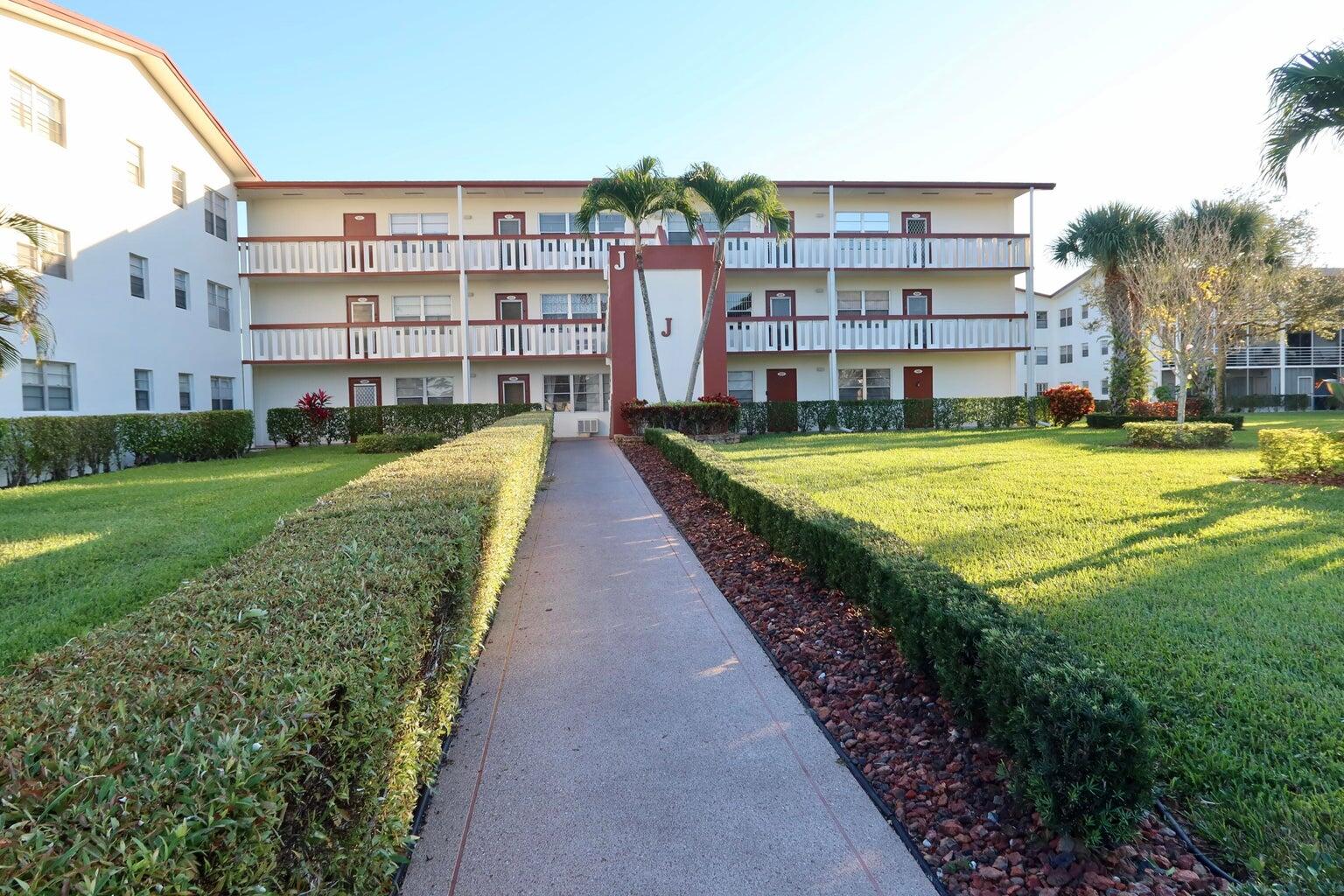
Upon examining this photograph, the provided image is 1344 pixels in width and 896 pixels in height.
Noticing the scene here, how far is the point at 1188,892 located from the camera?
8.11 ft

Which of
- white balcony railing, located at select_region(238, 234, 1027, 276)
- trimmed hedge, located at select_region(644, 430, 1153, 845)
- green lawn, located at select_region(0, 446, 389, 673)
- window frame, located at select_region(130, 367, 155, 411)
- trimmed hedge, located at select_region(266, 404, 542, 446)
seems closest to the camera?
trimmed hedge, located at select_region(644, 430, 1153, 845)

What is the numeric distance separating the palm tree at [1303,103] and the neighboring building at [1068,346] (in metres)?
33.9

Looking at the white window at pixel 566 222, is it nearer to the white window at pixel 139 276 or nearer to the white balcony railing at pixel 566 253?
the white balcony railing at pixel 566 253

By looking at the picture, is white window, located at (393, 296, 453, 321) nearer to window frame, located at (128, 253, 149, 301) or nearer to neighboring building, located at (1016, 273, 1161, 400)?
window frame, located at (128, 253, 149, 301)

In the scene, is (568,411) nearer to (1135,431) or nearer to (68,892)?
(1135,431)

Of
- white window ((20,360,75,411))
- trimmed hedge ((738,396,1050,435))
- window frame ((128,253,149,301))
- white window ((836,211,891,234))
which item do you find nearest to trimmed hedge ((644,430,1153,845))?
white window ((20,360,75,411))

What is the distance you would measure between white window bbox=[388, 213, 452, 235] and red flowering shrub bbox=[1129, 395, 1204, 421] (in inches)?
927

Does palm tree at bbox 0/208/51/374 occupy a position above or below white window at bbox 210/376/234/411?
above

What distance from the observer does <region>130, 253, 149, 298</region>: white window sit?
1795 cm

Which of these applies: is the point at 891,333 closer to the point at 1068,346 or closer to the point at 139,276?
the point at 139,276

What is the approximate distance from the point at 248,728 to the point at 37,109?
19.8m

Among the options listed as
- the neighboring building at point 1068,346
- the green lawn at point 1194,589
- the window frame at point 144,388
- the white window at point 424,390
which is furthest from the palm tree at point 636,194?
the neighboring building at point 1068,346

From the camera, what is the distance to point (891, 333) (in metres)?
24.9

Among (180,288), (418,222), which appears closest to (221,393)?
(180,288)
